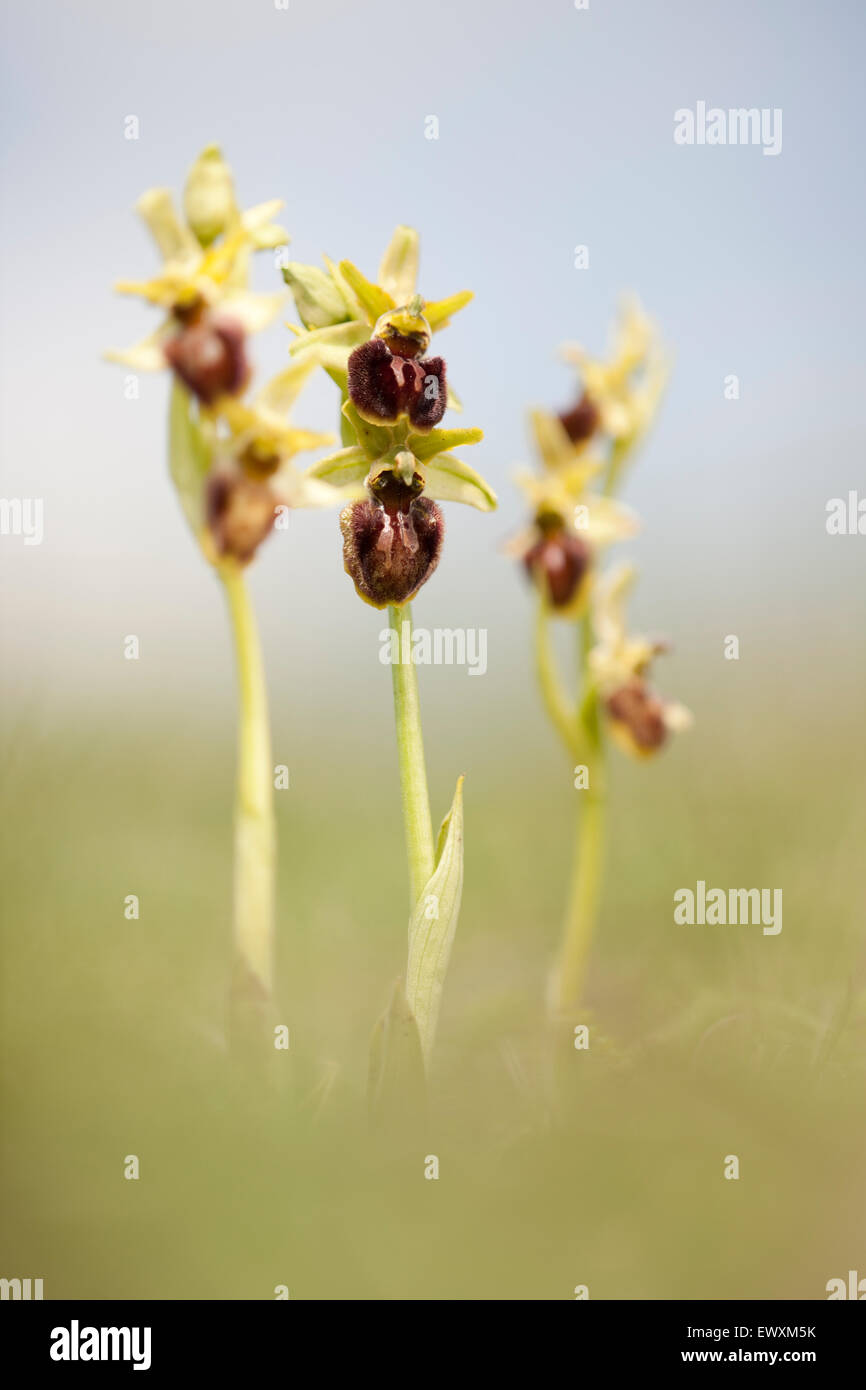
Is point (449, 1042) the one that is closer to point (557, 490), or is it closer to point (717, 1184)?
point (717, 1184)

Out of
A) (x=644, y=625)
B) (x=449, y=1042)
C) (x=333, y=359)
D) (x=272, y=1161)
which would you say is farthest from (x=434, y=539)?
(x=644, y=625)

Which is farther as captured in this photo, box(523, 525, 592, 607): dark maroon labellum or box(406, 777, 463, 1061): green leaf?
box(523, 525, 592, 607): dark maroon labellum

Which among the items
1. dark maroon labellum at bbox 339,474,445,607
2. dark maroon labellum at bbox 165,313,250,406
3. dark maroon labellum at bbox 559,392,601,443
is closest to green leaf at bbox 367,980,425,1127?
dark maroon labellum at bbox 339,474,445,607

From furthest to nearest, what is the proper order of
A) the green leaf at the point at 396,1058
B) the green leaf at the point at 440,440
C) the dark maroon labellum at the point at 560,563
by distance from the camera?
the dark maroon labellum at the point at 560,563 → the green leaf at the point at 440,440 → the green leaf at the point at 396,1058

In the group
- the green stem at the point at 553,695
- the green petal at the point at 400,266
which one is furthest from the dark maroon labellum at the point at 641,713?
the green petal at the point at 400,266

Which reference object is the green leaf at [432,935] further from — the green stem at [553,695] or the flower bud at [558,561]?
the flower bud at [558,561]

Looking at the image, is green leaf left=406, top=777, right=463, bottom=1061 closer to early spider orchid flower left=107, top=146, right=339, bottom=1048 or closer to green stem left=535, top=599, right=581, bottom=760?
early spider orchid flower left=107, top=146, right=339, bottom=1048
